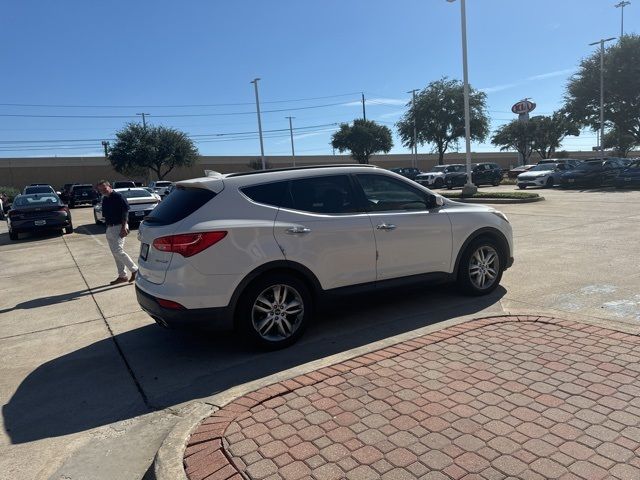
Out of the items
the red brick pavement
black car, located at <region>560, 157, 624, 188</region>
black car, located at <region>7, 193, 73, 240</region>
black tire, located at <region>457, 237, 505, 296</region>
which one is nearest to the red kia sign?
black car, located at <region>560, 157, 624, 188</region>

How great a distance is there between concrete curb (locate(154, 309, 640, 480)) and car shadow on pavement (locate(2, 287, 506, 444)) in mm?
191

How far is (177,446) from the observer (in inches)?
122

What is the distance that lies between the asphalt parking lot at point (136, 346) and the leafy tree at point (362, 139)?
171 ft

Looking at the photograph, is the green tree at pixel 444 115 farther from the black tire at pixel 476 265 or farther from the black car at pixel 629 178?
the black tire at pixel 476 265

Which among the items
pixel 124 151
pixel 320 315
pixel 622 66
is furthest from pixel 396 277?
pixel 124 151

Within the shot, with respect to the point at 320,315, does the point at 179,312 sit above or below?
above

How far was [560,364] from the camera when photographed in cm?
394

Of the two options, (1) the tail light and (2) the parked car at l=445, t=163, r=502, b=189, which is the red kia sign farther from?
(1) the tail light

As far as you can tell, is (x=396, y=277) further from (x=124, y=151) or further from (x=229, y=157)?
(x=229, y=157)

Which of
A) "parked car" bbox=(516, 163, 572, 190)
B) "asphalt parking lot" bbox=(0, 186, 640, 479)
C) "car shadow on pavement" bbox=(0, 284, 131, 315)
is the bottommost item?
"asphalt parking lot" bbox=(0, 186, 640, 479)

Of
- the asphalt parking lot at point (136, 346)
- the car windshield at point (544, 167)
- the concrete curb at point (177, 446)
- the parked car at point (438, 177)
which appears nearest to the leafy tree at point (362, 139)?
the parked car at point (438, 177)

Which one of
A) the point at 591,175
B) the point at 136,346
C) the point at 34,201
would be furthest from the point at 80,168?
the point at 136,346

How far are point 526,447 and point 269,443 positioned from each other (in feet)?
5.03

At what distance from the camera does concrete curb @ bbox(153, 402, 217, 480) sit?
2.86 meters
